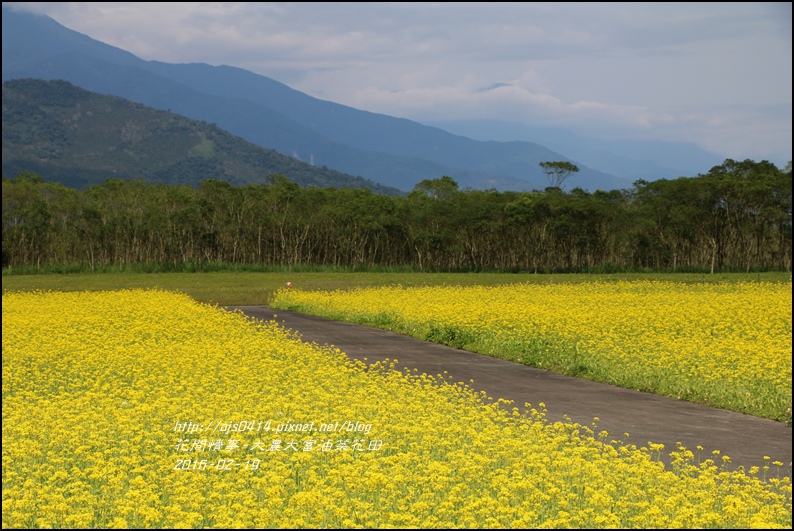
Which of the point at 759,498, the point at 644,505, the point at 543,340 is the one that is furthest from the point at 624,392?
the point at 644,505

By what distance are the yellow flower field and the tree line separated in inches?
2188

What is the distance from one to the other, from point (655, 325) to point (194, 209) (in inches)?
3443

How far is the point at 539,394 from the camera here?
15648mm

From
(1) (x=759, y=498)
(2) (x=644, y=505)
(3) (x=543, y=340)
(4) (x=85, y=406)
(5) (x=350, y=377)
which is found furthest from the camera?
(3) (x=543, y=340)

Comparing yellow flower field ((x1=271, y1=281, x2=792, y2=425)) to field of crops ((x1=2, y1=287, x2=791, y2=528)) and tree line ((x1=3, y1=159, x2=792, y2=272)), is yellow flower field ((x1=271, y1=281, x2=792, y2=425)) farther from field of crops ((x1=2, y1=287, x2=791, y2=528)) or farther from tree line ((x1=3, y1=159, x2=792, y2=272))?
tree line ((x1=3, y1=159, x2=792, y2=272))

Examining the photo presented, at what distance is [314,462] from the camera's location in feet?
30.5

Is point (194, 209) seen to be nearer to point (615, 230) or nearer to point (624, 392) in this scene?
point (615, 230)

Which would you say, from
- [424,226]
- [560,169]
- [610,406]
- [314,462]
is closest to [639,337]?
[610,406]

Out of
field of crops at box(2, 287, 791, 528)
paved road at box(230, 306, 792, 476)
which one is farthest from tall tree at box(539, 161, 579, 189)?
A: field of crops at box(2, 287, 791, 528)

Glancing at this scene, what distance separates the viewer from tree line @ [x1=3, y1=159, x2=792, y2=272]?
296 feet

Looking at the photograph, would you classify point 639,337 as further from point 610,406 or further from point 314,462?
point 314,462

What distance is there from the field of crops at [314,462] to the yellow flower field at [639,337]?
1676 millimetres

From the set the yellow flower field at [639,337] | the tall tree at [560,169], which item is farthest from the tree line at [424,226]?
the yellow flower field at [639,337]

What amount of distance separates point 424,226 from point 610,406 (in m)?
89.3
